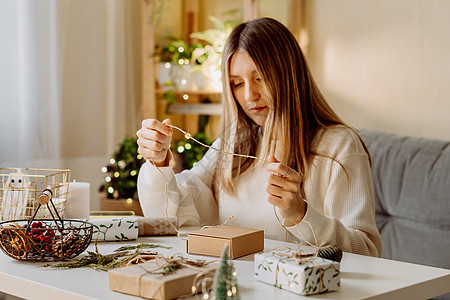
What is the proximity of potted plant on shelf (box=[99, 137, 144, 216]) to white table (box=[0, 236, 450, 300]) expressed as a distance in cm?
157

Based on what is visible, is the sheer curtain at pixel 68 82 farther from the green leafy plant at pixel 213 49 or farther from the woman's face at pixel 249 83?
the woman's face at pixel 249 83

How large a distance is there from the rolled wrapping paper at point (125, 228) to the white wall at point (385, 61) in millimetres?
1663

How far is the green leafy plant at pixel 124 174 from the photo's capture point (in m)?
2.86

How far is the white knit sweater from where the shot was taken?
155cm

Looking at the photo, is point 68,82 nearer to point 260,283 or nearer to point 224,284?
point 260,283

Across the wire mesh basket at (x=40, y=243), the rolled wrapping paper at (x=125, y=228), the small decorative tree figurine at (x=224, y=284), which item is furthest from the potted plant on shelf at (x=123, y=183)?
the small decorative tree figurine at (x=224, y=284)

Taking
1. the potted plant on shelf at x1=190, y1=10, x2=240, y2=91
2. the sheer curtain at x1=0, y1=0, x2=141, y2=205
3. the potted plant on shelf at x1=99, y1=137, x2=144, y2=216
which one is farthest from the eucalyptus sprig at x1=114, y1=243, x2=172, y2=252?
the potted plant on shelf at x1=190, y1=10, x2=240, y2=91

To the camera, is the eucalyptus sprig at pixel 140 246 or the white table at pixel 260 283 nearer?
the white table at pixel 260 283

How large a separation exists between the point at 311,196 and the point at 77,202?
→ 0.63 metres

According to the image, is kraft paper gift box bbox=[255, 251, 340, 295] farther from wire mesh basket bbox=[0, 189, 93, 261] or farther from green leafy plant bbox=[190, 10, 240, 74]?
green leafy plant bbox=[190, 10, 240, 74]

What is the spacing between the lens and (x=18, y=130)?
9.36ft

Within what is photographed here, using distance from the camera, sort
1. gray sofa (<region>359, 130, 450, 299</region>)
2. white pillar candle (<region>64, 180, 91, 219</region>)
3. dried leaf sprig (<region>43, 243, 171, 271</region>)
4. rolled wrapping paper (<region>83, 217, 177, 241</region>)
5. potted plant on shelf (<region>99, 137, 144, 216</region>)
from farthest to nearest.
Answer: potted plant on shelf (<region>99, 137, 144, 216</region>) → gray sofa (<region>359, 130, 450, 299</region>) → white pillar candle (<region>64, 180, 91, 219</region>) → rolled wrapping paper (<region>83, 217, 177, 241</region>) → dried leaf sprig (<region>43, 243, 171, 271</region>)

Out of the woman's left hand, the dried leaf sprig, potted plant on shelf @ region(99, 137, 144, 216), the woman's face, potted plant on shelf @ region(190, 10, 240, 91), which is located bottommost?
potted plant on shelf @ region(99, 137, 144, 216)

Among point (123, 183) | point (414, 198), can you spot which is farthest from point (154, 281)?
point (123, 183)
